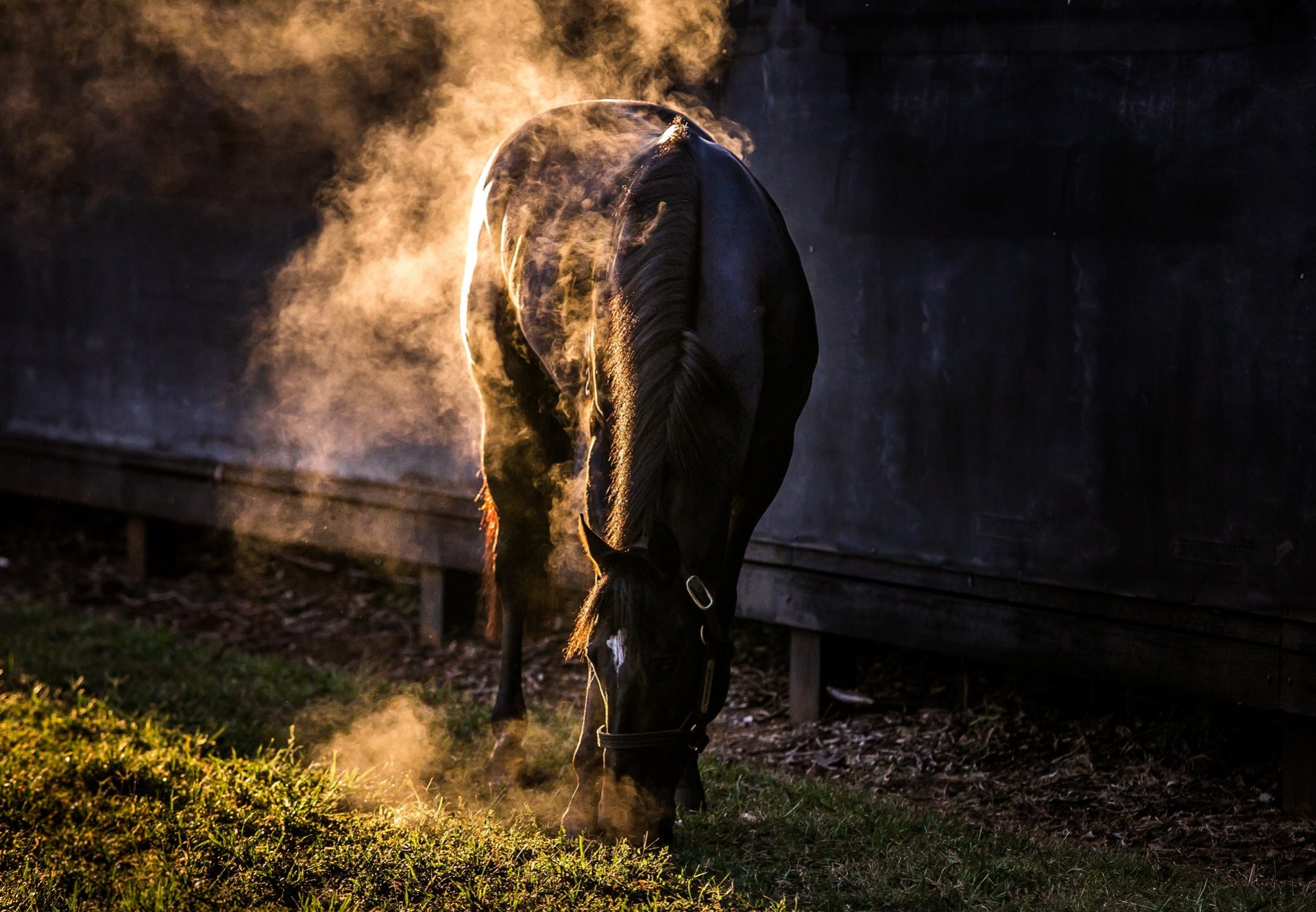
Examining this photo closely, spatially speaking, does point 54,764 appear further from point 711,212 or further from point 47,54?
point 47,54

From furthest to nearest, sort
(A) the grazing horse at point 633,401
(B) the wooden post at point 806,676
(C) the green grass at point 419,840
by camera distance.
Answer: (B) the wooden post at point 806,676 → (C) the green grass at point 419,840 → (A) the grazing horse at point 633,401

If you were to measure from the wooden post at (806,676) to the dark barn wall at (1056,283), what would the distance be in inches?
16.2

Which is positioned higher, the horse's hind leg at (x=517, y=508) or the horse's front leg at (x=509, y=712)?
the horse's hind leg at (x=517, y=508)

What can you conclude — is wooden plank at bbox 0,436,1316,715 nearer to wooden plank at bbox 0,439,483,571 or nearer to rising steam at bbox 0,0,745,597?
wooden plank at bbox 0,439,483,571

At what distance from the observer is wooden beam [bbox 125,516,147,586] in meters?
7.84

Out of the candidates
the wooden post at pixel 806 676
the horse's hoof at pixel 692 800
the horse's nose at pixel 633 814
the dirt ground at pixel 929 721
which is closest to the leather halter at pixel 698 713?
the horse's nose at pixel 633 814

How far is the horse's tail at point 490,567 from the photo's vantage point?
5137 millimetres

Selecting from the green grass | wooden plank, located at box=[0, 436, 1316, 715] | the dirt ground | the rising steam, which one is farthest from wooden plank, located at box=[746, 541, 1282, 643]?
the rising steam

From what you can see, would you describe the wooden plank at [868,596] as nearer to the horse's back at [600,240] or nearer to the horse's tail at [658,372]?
the horse's back at [600,240]

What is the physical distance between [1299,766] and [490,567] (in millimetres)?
2928

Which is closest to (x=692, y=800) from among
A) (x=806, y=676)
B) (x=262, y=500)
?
(x=806, y=676)

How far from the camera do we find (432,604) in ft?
22.3

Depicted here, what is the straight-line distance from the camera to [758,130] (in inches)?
215

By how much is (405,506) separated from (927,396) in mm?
2800
